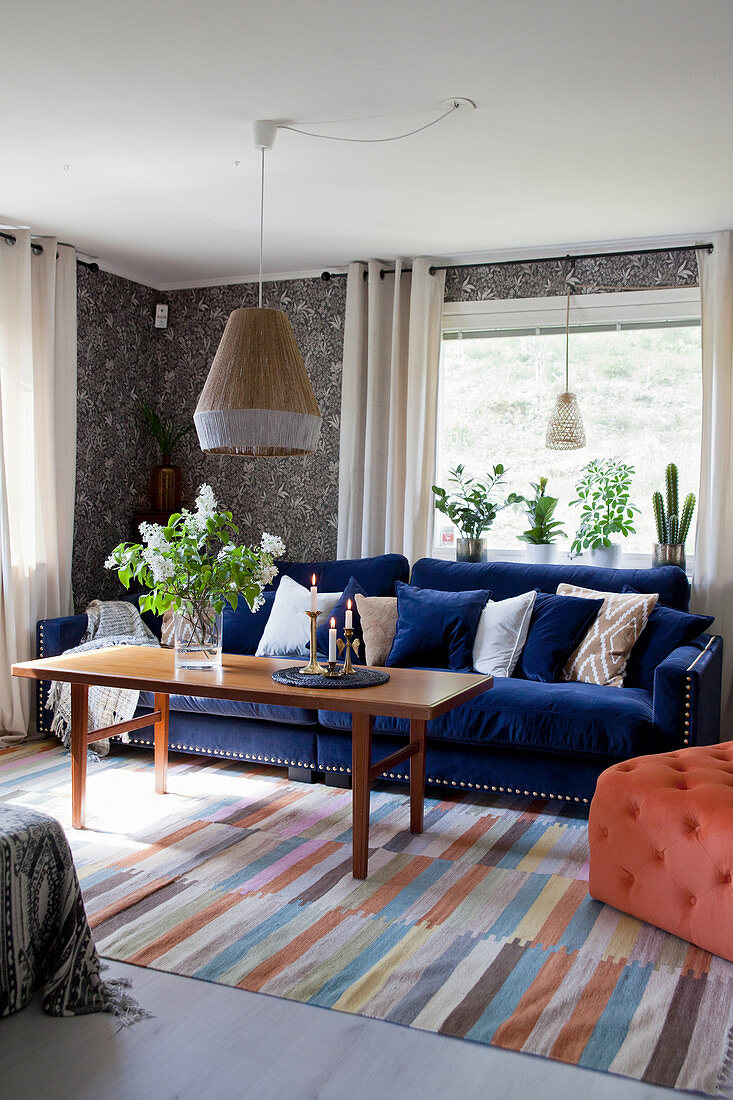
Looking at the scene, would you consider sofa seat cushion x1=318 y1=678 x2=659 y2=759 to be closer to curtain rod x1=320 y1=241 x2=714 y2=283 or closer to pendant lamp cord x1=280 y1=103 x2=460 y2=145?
pendant lamp cord x1=280 y1=103 x2=460 y2=145

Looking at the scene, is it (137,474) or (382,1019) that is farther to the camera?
(137,474)

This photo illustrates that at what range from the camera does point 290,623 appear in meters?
4.37

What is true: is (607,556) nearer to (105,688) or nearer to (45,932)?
(105,688)

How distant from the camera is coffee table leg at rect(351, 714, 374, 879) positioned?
9.34 feet

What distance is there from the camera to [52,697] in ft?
14.3

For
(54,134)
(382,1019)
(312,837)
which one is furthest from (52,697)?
(382,1019)

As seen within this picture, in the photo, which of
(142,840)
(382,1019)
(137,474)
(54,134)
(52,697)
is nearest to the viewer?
(382,1019)

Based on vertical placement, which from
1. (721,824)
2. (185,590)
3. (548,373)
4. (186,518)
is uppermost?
(548,373)

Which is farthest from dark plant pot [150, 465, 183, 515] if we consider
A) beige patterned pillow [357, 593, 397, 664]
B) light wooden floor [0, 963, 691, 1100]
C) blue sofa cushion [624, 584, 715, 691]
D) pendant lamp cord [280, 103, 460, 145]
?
light wooden floor [0, 963, 691, 1100]

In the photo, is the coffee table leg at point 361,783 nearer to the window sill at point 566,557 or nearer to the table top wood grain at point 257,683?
the table top wood grain at point 257,683

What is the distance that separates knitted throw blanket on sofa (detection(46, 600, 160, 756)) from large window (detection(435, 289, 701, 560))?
173 centimetres

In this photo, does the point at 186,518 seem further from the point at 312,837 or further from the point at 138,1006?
the point at 138,1006

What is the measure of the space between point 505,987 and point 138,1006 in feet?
2.81

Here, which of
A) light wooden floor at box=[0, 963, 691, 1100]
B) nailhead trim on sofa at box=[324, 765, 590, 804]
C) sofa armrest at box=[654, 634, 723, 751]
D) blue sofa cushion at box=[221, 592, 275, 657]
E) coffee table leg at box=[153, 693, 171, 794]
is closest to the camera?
light wooden floor at box=[0, 963, 691, 1100]
